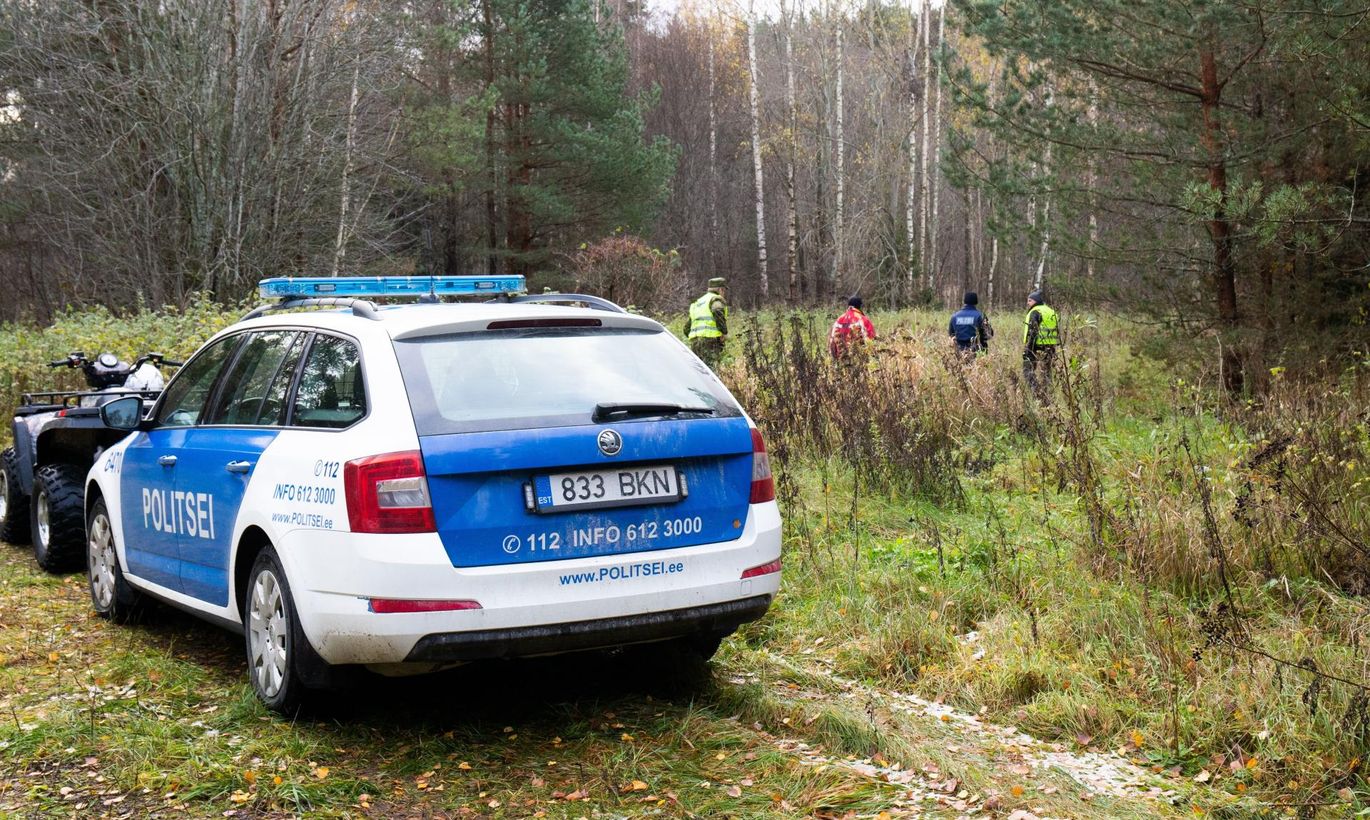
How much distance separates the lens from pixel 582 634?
420 cm

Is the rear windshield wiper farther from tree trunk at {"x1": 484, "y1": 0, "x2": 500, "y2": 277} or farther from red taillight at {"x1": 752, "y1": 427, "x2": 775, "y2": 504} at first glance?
tree trunk at {"x1": 484, "y1": 0, "x2": 500, "y2": 277}

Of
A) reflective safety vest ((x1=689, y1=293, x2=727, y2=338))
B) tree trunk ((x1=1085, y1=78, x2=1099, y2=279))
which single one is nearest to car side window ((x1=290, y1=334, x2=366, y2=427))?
tree trunk ((x1=1085, y1=78, x2=1099, y2=279))

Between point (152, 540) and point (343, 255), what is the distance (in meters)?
19.7

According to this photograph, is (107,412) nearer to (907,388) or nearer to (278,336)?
(278,336)

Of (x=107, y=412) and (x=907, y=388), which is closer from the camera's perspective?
(x=107, y=412)

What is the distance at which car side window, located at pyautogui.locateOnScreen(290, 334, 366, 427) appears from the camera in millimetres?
4395

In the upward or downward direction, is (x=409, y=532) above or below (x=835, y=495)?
above

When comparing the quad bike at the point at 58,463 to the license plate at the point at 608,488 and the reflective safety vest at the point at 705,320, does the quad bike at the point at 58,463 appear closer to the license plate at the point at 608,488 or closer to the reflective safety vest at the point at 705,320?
the license plate at the point at 608,488

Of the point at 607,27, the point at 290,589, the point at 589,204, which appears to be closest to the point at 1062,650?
the point at 290,589

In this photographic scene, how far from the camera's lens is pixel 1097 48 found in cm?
1213

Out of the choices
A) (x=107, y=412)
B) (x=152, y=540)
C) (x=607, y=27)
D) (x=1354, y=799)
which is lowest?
(x=1354, y=799)

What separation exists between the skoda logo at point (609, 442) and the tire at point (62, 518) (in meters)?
4.76

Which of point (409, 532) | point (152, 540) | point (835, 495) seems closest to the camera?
point (409, 532)

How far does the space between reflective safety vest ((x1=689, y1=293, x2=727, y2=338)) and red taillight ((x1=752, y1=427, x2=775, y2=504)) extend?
11.6 meters
